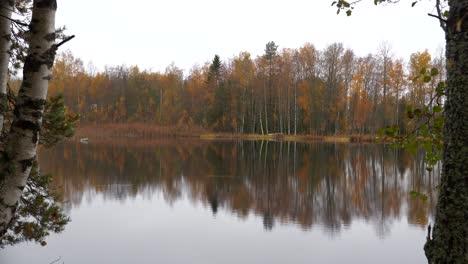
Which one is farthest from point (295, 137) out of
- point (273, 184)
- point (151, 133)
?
point (273, 184)

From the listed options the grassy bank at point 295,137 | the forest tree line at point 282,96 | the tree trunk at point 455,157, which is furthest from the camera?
the forest tree line at point 282,96

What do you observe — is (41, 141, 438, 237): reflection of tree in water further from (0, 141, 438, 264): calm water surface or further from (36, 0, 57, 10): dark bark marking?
(36, 0, 57, 10): dark bark marking

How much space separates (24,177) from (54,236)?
946cm

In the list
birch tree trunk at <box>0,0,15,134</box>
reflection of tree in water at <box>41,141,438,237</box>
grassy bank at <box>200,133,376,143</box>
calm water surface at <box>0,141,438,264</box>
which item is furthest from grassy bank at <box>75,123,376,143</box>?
birch tree trunk at <box>0,0,15,134</box>

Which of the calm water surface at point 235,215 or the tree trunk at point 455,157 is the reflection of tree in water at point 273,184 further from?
the tree trunk at point 455,157

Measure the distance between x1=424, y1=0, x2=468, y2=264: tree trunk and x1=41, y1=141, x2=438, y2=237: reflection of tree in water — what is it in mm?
10357

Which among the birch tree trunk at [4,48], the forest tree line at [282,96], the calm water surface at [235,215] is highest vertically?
the forest tree line at [282,96]

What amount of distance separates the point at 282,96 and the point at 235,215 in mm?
44378

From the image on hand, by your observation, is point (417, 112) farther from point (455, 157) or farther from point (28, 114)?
point (28, 114)

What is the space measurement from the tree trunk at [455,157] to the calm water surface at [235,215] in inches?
269

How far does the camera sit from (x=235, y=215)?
1397 cm

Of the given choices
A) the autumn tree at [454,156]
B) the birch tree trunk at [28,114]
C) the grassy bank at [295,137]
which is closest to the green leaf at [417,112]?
the autumn tree at [454,156]

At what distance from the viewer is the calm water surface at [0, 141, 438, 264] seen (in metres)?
10.2

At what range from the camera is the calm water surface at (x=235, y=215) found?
10.2 meters
